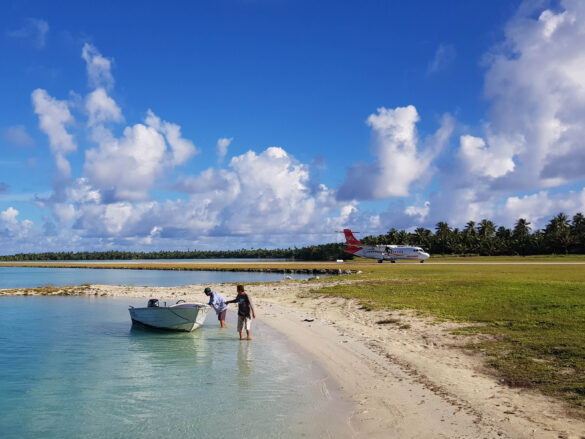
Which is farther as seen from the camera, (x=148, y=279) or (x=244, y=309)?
(x=148, y=279)

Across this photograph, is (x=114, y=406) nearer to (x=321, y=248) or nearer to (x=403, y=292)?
→ (x=403, y=292)

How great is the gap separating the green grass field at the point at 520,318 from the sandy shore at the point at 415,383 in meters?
0.85

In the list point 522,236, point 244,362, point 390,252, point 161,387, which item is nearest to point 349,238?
point 390,252

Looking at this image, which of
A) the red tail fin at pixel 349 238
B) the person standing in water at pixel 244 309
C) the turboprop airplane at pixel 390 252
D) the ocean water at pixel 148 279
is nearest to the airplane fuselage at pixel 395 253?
the turboprop airplane at pixel 390 252

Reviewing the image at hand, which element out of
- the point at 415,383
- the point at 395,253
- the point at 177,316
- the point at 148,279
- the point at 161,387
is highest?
the point at 395,253

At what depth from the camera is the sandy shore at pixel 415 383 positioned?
31.8 feet

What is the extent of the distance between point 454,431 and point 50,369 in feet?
48.9

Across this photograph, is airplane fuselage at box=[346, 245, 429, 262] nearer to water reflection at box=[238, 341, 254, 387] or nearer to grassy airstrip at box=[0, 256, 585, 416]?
grassy airstrip at box=[0, 256, 585, 416]

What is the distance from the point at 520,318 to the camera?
19.7 m

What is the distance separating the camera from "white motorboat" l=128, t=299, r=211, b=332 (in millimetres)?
24047

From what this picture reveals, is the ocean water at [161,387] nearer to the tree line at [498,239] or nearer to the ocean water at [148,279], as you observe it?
the ocean water at [148,279]

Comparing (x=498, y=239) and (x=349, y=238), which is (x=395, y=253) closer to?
(x=349, y=238)

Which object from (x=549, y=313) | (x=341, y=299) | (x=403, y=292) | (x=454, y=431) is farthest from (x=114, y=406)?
(x=403, y=292)

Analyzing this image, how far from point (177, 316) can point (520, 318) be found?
16709 millimetres
